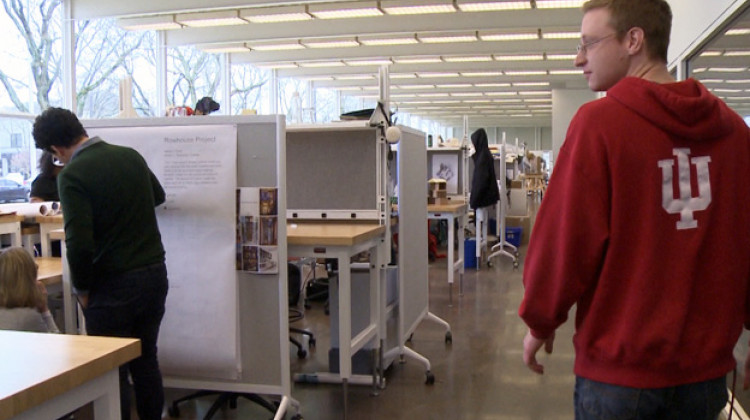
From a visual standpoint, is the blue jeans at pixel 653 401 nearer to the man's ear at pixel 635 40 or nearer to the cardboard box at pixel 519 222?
the man's ear at pixel 635 40

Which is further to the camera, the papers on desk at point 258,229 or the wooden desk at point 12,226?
the wooden desk at point 12,226

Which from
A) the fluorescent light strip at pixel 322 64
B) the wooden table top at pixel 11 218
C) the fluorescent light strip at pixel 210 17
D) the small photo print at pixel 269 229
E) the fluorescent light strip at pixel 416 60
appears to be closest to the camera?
the small photo print at pixel 269 229

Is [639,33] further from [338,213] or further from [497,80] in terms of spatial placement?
[497,80]

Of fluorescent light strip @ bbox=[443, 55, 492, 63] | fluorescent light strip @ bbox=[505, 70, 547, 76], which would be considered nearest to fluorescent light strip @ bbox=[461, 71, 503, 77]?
fluorescent light strip @ bbox=[505, 70, 547, 76]

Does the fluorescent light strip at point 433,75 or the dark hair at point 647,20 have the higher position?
the fluorescent light strip at point 433,75

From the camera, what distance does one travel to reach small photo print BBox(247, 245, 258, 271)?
8.97 feet

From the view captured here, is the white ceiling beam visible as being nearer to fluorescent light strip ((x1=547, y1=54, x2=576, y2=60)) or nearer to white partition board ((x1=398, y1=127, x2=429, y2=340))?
fluorescent light strip ((x1=547, y1=54, x2=576, y2=60))

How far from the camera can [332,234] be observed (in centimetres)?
295

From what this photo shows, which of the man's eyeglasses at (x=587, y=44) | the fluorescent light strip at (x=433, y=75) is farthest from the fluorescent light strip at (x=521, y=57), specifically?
the man's eyeglasses at (x=587, y=44)

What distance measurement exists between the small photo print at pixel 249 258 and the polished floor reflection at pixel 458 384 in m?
0.84

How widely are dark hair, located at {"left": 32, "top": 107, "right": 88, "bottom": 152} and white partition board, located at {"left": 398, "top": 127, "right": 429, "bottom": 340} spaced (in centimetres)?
179

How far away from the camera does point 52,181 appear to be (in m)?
4.22

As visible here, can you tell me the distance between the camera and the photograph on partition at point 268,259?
8.93 feet

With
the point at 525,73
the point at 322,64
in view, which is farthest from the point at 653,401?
the point at 525,73
